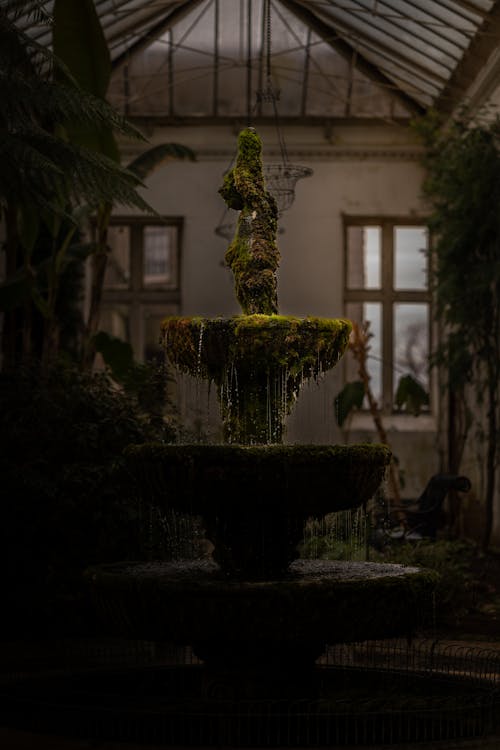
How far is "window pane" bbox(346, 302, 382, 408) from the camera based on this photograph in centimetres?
1856

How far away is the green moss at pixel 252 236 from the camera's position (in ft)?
24.1

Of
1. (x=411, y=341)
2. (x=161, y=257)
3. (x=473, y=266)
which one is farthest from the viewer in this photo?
(x=411, y=341)

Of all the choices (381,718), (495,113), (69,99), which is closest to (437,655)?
(381,718)

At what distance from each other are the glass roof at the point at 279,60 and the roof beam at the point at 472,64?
3 centimetres

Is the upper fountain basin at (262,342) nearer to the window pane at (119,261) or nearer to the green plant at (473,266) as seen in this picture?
the green plant at (473,266)

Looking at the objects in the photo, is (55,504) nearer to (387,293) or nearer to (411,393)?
(411,393)

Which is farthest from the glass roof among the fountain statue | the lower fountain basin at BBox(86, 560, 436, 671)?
the lower fountain basin at BBox(86, 560, 436, 671)

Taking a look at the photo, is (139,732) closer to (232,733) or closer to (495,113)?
(232,733)

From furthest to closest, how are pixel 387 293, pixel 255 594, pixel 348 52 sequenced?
pixel 387 293 < pixel 348 52 < pixel 255 594

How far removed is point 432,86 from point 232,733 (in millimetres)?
12505

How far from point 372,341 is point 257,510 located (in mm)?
12117

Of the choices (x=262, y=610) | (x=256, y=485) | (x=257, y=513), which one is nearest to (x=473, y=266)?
(x=257, y=513)

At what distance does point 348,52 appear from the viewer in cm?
1766

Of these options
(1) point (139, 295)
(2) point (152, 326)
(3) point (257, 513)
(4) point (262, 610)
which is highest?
(1) point (139, 295)
